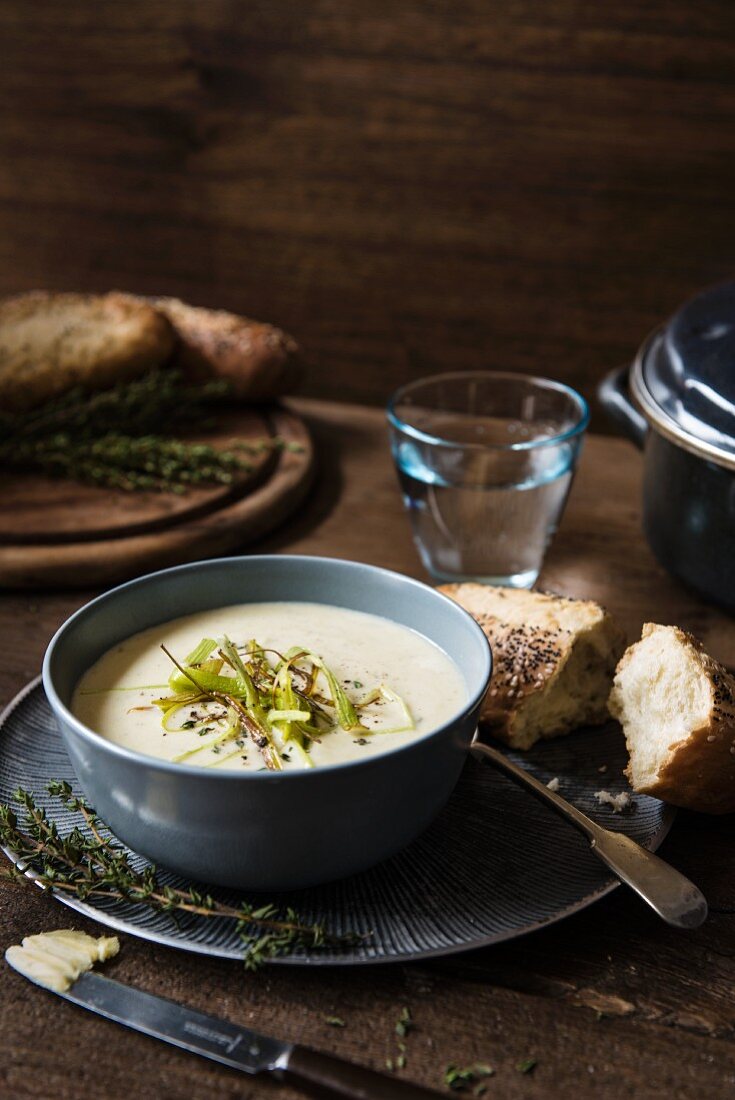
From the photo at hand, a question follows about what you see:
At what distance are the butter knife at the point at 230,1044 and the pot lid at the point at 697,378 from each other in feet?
2.59

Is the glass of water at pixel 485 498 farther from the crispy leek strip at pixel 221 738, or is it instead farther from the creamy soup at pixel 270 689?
the crispy leek strip at pixel 221 738

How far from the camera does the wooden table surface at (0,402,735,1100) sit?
82 centimetres

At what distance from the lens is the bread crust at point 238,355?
1948 millimetres

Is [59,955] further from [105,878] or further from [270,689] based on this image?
[270,689]

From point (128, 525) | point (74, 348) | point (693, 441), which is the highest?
point (693, 441)

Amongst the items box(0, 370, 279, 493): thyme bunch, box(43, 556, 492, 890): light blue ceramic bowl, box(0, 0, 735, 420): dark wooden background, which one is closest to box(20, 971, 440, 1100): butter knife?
box(43, 556, 492, 890): light blue ceramic bowl

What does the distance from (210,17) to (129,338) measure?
86cm

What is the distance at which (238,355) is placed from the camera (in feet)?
6.38

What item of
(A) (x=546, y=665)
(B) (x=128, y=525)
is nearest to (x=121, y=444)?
(B) (x=128, y=525)

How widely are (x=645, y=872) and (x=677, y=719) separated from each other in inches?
7.1

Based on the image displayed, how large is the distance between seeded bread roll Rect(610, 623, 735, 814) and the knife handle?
15.2 inches

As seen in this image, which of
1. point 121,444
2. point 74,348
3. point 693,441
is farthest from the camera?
point 74,348

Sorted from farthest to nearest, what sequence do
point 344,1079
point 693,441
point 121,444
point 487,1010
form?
point 121,444 → point 693,441 → point 487,1010 → point 344,1079

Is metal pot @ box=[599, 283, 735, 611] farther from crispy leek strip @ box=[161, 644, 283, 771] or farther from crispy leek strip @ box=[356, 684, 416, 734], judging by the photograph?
crispy leek strip @ box=[161, 644, 283, 771]
